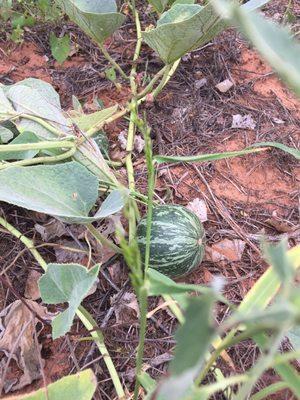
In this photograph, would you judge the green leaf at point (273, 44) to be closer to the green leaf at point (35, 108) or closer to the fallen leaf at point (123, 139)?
the green leaf at point (35, 108)

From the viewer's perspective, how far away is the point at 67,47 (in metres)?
2.16

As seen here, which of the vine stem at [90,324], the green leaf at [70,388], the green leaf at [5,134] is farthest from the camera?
the green leaf at [5,134]

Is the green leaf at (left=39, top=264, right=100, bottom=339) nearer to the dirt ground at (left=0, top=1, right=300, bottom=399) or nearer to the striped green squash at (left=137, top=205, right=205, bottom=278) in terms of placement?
the dirt ground at (left=0, top=1, right=300, bottom=399)

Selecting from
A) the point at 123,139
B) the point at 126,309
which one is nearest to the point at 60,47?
the point at 123,139

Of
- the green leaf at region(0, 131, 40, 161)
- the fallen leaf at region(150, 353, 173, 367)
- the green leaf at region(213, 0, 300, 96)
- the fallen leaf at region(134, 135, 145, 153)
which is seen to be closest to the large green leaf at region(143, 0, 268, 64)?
the fallen leaf at region(134, 135, 145, 153)

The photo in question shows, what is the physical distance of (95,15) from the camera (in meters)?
1.71

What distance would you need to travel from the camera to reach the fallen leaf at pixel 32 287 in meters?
1.46

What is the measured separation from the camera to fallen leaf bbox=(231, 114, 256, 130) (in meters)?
1.93

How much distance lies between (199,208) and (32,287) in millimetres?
560

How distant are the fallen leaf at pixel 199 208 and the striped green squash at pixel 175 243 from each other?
0.18m

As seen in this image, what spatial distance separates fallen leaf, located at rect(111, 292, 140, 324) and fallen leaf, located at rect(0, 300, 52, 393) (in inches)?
7.0

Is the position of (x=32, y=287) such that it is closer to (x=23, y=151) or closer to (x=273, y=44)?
(x=23, y=151)

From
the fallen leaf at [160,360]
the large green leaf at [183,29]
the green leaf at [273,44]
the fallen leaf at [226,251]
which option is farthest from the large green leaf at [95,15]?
the green leaf at [273,44]

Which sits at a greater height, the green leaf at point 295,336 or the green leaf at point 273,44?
the green leaf at point 273,44
